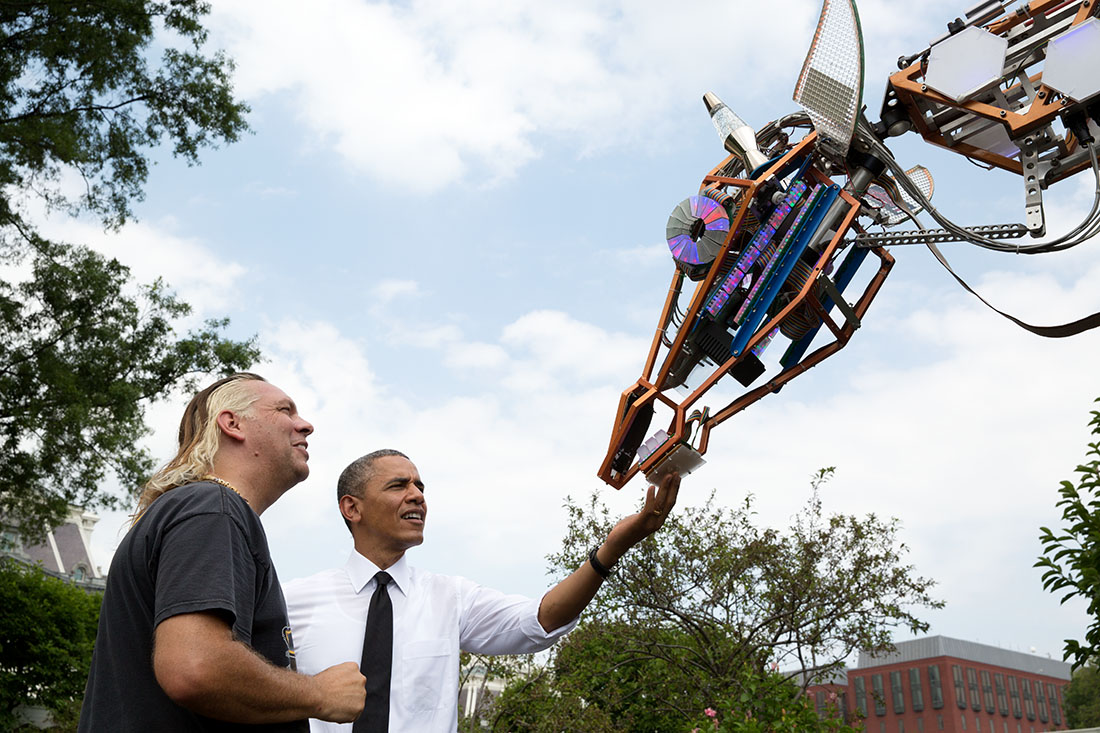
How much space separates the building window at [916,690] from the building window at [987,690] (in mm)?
5420

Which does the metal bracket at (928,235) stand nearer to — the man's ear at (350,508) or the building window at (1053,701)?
the man's ear at (350,508)

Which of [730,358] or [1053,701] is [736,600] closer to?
[730,358]

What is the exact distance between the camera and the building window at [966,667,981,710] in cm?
7694

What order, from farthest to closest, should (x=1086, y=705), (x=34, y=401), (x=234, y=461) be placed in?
(x=1086, y=705)
(x=34, y=401)
(x=234, y=461)

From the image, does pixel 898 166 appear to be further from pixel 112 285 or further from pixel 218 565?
pixel 112 285

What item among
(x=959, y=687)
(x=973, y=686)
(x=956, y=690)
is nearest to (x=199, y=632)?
(x=956, y=690)

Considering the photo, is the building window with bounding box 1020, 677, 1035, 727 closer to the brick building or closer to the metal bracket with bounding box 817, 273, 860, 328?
the brick building

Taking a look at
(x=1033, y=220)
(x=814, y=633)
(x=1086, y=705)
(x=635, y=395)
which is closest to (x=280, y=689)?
(x=635, y=395)

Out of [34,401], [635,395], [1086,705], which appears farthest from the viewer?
[1086,705]

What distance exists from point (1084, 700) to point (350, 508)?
214 feet

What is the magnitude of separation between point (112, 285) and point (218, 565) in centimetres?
1364

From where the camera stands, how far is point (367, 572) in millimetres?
3465

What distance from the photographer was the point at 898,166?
3.49 meters

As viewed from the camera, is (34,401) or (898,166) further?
(34,401)
